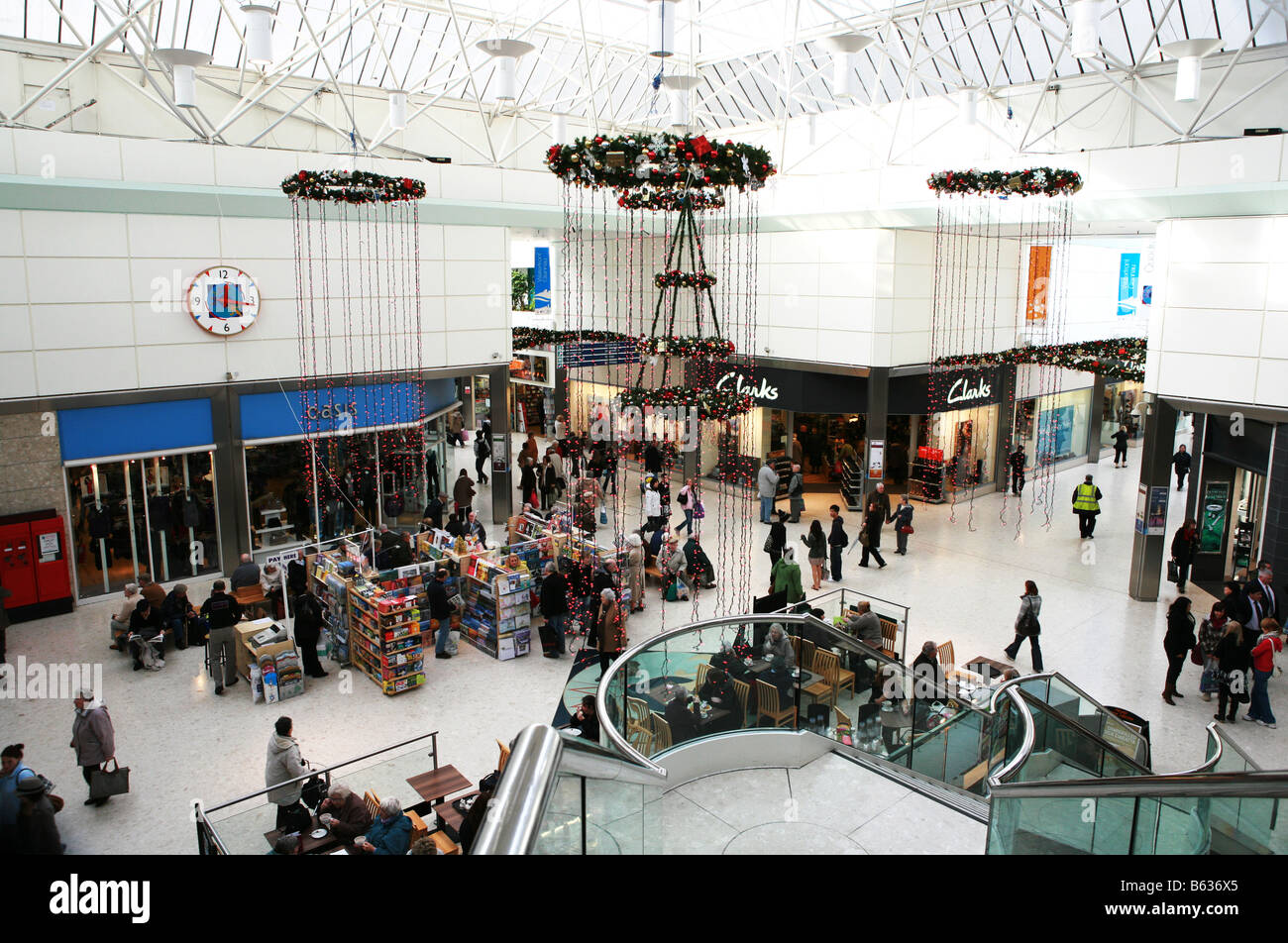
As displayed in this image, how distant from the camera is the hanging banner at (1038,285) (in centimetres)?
2200

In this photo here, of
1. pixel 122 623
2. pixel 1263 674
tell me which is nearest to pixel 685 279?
pixel 1263 674

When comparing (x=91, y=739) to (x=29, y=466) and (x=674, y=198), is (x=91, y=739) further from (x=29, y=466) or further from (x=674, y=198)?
(x=674, y=198)

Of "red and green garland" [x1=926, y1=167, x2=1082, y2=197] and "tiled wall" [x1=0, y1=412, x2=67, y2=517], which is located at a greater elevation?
"red and green garland" [x1=926, y1=167, x2=1082, y2=197]

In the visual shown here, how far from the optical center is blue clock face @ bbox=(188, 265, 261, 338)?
48.6ft

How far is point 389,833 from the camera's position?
7270 millimetres

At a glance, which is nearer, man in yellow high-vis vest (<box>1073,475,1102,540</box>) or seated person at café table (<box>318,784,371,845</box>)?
seated person at café table (<box>318,784,371,845</box>)

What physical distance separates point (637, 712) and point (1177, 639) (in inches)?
273

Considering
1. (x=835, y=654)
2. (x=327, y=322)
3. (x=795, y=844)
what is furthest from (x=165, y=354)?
(x=795, y=844)

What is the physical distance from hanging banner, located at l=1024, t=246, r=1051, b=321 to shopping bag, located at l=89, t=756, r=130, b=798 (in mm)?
20578

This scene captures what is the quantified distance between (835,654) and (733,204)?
45.4 ft

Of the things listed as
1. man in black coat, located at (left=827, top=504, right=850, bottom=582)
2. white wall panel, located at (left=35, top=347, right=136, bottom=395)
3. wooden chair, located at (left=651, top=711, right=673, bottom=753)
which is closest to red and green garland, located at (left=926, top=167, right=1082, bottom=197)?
man in black coat, located at (left=827, top=504, right=850, bottom=582)

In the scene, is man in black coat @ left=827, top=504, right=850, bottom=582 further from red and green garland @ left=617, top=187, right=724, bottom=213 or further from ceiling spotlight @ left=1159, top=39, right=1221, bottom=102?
Answer: ceiling spotlight @ left=1159, top=39, right=1221, bottom=102
